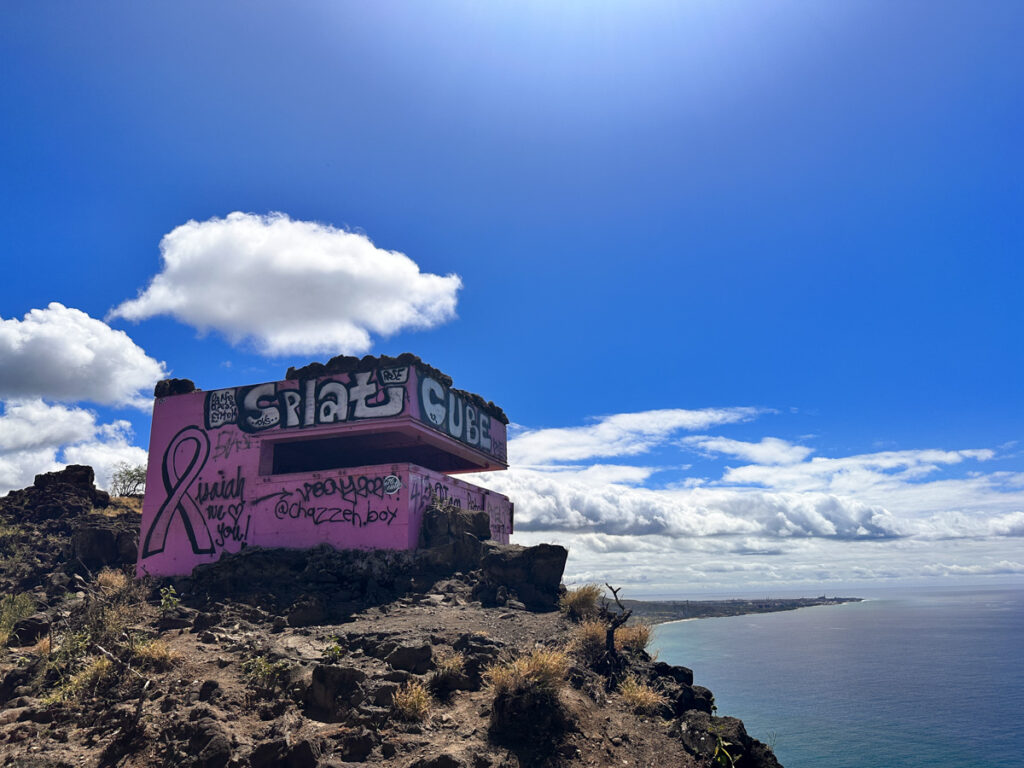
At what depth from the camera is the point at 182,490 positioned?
26.9 metres

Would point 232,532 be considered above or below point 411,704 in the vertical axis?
above

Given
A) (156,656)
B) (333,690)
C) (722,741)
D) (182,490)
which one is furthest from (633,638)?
(182,490)

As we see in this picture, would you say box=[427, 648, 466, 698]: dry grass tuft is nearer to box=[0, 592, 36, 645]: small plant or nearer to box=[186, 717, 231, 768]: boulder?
box=[186, 717, 231, 768]: boulder

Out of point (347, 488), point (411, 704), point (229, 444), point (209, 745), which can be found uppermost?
point (229, 444)

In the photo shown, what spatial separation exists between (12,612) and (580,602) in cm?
1653

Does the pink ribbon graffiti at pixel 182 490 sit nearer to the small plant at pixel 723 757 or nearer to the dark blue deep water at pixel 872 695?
the dark blue deep water at pixel 872 695

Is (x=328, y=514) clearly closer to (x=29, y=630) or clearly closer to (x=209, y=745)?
(x=29, y=630)

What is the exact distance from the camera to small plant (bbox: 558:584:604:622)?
1947 cm

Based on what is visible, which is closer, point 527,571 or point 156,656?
point 156,656

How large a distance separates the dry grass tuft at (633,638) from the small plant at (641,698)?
2.39m

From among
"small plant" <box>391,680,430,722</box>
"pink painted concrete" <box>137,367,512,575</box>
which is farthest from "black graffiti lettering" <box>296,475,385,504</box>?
"small plant" <box>391,680,430,722</box>

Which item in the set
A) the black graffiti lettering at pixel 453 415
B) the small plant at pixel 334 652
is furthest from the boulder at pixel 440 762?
the black graffiti lettering at pixel 453 415

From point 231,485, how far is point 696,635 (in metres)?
159

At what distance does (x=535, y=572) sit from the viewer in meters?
21.9
